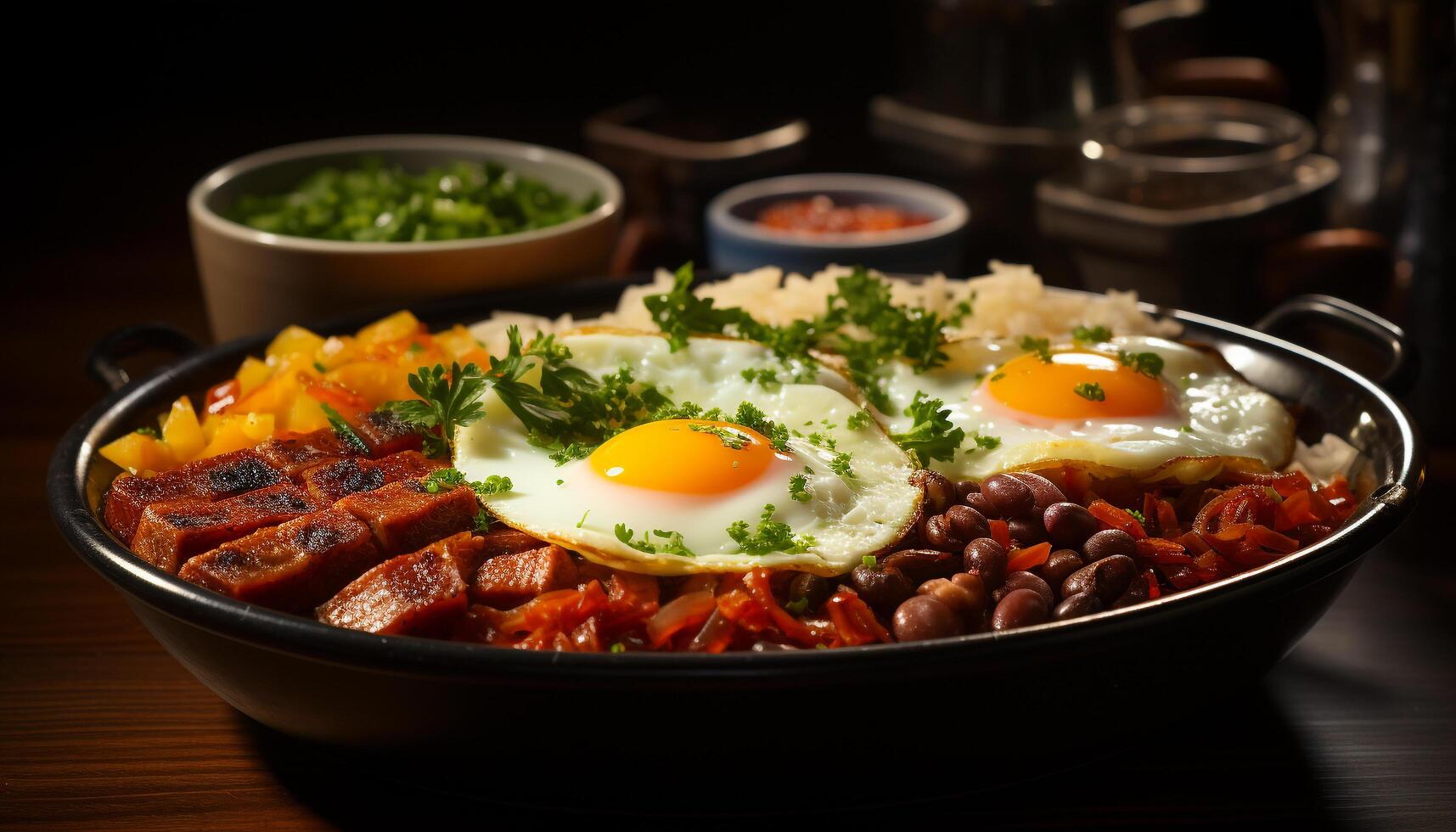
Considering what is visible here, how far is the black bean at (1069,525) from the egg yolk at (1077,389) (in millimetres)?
434

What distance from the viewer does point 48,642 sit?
2783 millimetres

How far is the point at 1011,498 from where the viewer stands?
2484mm

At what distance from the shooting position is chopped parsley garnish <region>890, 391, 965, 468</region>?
8.90 ft

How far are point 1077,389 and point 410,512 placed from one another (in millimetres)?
1511

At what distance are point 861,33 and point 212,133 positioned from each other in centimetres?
417

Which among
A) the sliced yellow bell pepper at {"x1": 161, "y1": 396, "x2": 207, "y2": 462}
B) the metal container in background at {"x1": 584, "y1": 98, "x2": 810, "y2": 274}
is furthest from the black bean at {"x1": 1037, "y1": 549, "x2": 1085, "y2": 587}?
the metal container in background at {"x1": 584, "y1": 98, "x2": 810, "y2": 274}

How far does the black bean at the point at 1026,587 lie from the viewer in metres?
2.24

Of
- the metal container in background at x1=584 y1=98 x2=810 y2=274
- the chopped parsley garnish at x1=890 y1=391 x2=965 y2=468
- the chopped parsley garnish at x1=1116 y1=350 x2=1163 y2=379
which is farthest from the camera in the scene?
the metal container in background at x1=584 y1=98 x2=810 y2=274

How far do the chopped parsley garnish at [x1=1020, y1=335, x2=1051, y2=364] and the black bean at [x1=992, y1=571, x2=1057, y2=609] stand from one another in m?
0.87

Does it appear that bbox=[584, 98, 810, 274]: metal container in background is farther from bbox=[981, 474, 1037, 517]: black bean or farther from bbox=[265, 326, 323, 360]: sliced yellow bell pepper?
bbox=[981, 474, 1037, 517]: black bean

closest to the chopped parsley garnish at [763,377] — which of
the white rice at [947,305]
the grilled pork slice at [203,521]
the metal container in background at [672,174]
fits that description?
the white rice at [947,305]

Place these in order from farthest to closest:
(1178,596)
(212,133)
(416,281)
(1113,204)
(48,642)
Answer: (212,133) → (1113,204) → (416,281) → (48,642) → (1178,596)

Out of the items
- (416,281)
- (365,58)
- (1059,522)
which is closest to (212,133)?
(365,58)

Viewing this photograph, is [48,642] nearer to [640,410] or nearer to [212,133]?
[640,410]
